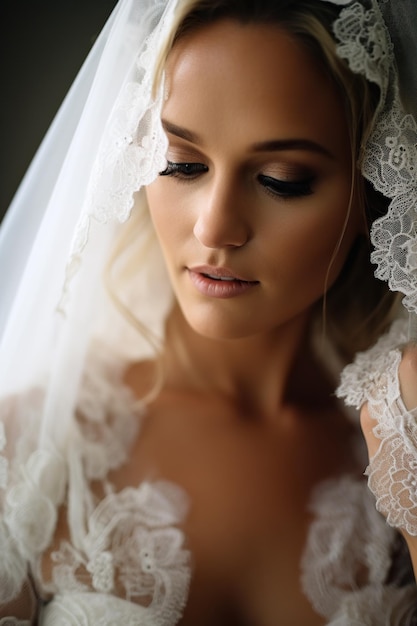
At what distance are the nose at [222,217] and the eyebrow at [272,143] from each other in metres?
0.07

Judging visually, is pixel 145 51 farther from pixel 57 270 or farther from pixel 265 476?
pixel 265 476

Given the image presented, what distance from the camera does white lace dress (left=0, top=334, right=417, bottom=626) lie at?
1181 millimetres

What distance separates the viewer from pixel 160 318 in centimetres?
151

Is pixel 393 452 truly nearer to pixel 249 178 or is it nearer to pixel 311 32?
pixel 249 178

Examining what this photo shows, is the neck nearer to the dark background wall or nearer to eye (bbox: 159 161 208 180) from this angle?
eye (bbox: 159 161 208 180)

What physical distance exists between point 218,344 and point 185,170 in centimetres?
41

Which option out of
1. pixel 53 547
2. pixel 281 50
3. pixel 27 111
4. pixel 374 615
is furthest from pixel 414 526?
pixel 27 111

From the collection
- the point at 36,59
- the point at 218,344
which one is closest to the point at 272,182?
the point at 218,344

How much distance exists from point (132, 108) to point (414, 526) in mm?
742

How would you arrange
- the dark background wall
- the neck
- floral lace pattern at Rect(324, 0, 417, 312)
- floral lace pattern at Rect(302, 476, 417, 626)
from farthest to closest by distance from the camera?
1. the dark background wall
2. the neck
3. floral lace pattern at Rect(302, 476, 417, 626)
4. floral lace pattern at Rect(324, 0, 417, 312)

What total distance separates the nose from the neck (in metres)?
0.36

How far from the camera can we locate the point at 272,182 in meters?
1.11

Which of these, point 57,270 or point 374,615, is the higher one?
point 57,270

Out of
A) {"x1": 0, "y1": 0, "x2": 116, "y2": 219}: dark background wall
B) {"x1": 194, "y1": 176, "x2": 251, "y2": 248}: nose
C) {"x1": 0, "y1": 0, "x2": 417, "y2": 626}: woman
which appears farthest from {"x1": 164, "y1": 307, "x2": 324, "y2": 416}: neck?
{"x1": 0, "y1": 0, "x2": 116, "y2": 219}: dark background wall
